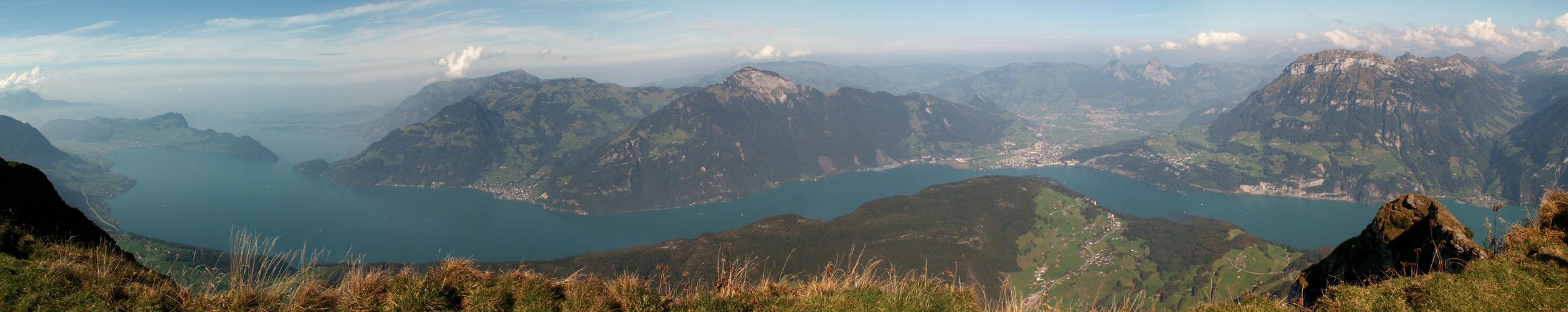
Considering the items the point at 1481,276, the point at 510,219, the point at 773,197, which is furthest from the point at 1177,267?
the point at 510,219

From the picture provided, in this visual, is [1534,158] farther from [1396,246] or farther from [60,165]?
[60,165]

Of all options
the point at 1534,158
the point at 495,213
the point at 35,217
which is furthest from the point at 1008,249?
the point at 1534,158

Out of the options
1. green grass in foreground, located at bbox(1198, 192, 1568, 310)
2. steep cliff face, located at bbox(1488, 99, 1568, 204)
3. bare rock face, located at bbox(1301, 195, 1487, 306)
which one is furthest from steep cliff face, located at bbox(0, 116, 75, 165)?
steep cliff face, located at bbox(1488, 99, 1568, 204)

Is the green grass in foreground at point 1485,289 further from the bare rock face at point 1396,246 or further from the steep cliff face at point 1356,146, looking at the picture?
the steep cliff face at point 1356,146

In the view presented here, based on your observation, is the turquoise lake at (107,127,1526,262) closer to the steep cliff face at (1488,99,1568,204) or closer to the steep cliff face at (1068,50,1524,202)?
the steep cliff face at (1068,50,1524,202)

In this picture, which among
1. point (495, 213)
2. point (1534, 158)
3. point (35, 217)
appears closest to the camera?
point (35, 217)

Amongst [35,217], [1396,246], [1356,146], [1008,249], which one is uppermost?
[35,217]

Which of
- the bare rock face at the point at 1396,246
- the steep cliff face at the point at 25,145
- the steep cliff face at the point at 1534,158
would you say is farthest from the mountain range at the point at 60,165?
the steep cliff face at the point at 1534,158

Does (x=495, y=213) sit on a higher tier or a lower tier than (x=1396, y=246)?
lower
